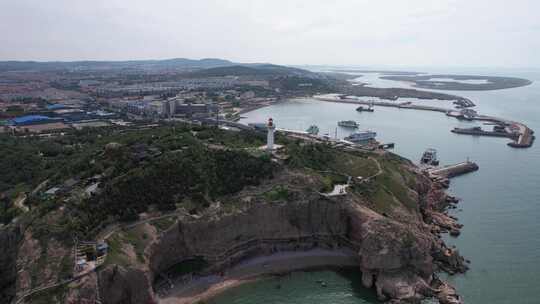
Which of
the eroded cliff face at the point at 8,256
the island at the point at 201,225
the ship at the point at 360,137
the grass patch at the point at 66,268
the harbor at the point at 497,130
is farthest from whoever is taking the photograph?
the harbor at the point at 497,130

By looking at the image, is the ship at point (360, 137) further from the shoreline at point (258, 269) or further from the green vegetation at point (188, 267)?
the green vegetation at point (188, 267)

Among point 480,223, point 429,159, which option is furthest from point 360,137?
point 480,223

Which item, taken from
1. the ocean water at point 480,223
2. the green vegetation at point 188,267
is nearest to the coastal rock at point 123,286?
the green vegetation at point 188,267

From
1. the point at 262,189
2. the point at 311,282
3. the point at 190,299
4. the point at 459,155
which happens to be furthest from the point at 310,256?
the point at 459,155

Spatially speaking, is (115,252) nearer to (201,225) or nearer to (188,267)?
(188,267)

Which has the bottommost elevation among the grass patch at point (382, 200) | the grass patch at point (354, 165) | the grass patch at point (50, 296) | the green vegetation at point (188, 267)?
the green vegetation at point (188, 267)

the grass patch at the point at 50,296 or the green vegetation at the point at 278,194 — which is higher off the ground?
the green vegetation at the point at 278,194

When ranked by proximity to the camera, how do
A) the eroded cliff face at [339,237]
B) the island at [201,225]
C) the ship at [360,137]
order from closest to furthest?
the island at [201,225] < the eroded cliff face at [339,237] < the ship at [360,137]
